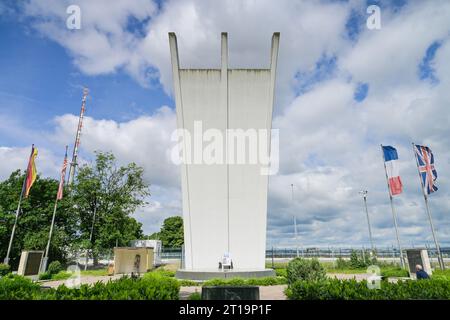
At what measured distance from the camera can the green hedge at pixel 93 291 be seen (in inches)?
210

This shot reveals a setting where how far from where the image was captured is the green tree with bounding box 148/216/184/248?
5531cm

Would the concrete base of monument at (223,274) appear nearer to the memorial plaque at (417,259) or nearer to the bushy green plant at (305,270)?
the bushy green plant at (305,270)

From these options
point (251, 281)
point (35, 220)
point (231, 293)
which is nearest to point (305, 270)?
point (251, 281)

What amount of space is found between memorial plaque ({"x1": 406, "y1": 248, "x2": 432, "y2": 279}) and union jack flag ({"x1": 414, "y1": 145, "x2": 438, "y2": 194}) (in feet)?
12.2

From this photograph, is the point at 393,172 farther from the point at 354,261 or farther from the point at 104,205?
the point at 104,205

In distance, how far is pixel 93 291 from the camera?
5.74 metres

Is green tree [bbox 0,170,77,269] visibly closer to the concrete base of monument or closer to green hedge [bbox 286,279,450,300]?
the concrete base of monument

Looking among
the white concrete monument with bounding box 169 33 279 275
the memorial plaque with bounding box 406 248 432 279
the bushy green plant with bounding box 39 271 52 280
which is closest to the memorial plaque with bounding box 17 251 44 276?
the bushy green plant with bounding box 39 271 52 280

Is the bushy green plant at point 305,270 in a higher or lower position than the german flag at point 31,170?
lower

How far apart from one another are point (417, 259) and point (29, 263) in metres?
23.2

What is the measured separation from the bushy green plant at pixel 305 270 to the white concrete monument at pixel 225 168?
7.20 metres

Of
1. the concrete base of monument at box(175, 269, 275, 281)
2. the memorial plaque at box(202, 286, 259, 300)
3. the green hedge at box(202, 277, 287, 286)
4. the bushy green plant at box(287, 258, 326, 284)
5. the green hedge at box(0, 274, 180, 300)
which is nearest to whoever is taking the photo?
the green hedge at box(0, 274, 180, 300)

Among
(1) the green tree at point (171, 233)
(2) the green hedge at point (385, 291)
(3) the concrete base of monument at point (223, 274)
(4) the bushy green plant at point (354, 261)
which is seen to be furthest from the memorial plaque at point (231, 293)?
(1) the green tree at point (171, 233)
